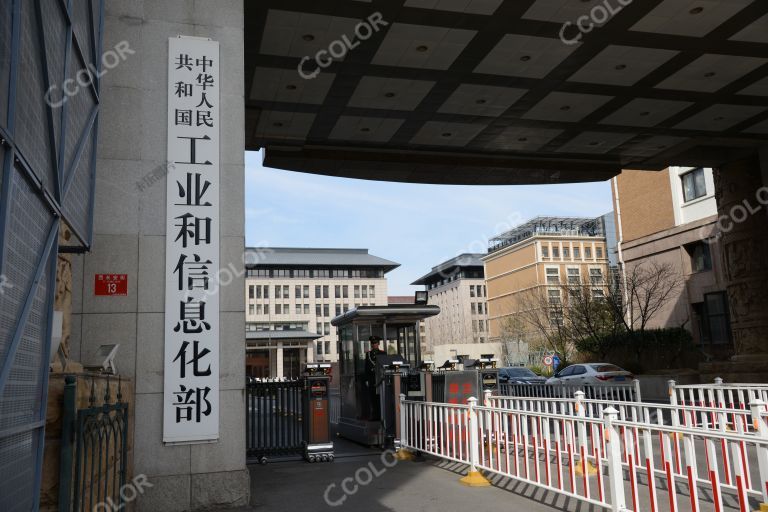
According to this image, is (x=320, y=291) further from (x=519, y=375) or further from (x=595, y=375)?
(x=595, y=375)

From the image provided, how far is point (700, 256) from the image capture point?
1407 inches

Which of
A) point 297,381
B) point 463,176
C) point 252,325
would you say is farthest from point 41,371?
point 252,325

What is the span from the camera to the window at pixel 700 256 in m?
35.0

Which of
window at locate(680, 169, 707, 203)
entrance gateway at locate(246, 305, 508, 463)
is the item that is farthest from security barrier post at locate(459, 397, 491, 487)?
window at locate(680, 169, 707, 203)

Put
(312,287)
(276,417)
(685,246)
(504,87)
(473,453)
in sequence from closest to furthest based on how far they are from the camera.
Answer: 1. (473,453)
2. (276,417)
3. (504,87)
4. (685,246)
5. (312,287)

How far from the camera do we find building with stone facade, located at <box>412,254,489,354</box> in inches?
4257

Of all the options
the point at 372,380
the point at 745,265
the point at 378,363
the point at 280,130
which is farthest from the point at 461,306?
the point at 378,363

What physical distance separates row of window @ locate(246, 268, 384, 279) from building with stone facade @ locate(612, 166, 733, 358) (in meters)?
60.5

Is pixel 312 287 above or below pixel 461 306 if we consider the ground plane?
above

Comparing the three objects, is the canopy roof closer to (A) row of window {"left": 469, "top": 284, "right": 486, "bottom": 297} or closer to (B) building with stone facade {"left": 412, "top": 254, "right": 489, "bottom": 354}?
(B) building with stone facade {"left": 412, "top": 254, "right": 489, "bottom": 354}

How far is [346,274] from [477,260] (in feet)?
86.7

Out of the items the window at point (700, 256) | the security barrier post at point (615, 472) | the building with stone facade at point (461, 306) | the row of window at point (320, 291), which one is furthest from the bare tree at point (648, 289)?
the building with stone facade at point (461, 306)

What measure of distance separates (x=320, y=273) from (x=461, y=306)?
26787mm

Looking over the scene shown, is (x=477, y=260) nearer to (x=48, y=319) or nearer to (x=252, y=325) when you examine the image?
(x=252, y=325)
